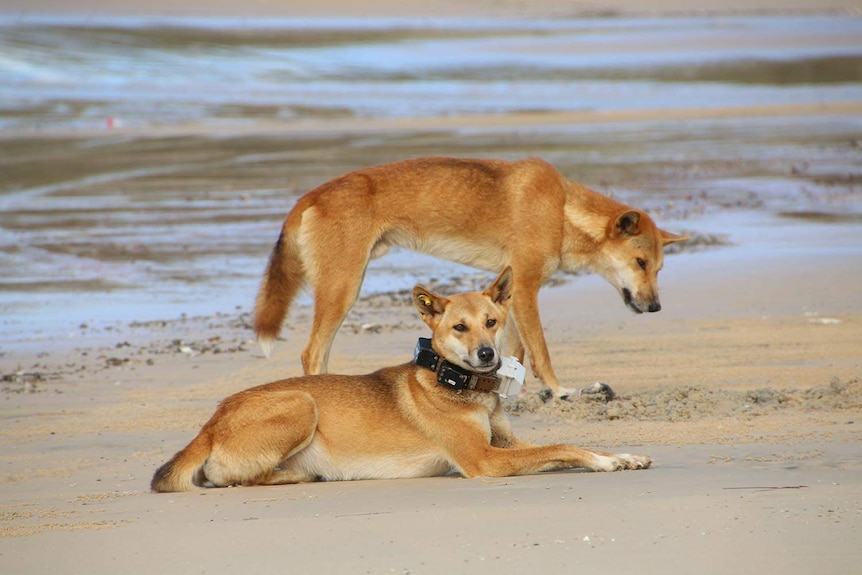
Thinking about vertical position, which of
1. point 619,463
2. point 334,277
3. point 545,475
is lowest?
point 545,475

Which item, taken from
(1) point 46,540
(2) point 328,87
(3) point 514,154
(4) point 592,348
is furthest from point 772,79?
(1) point 46,540

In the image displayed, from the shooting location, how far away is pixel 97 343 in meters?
10.9

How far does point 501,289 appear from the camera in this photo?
7270 mm

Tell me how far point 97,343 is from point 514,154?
39.7 feet

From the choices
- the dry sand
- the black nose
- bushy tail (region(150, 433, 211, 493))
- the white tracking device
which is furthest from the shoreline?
the black nose

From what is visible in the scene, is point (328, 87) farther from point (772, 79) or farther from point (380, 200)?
point (380, 200)

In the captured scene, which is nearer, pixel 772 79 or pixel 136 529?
pixel 136 529

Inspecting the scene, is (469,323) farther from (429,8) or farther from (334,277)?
(429,8)

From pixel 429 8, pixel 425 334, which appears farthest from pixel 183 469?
pixel 429 8

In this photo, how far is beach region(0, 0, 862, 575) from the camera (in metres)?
5.46

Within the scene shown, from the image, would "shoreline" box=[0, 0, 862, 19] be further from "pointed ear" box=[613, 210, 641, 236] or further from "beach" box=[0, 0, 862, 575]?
"pointed ear" box=[613, 210, 641, 236]

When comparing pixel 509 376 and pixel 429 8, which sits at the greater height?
pixel 429 8

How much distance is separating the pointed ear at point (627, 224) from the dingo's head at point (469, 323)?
251 centimetres

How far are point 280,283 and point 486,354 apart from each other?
124 inches
